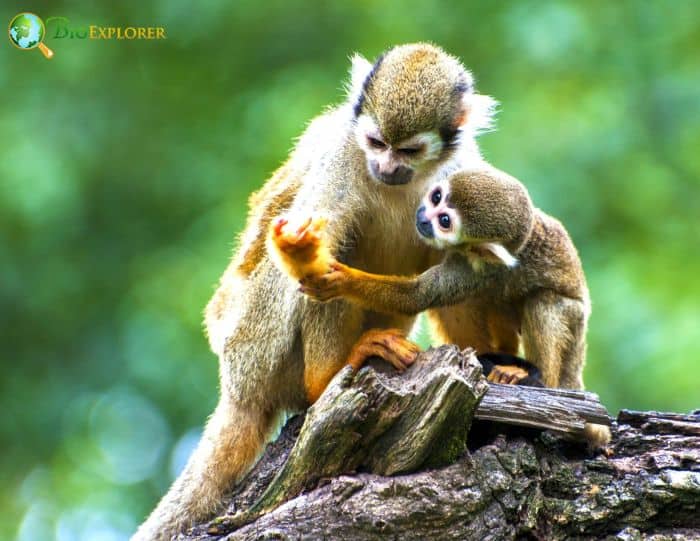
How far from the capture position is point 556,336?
5.64m

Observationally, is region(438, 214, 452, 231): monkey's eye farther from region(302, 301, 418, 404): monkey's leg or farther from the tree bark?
the tree bark

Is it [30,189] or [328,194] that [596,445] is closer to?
[328,194]

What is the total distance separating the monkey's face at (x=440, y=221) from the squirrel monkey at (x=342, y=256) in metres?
0.18

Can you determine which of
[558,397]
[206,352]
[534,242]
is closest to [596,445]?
[558,397]

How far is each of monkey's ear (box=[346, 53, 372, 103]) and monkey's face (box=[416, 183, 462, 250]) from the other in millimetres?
754

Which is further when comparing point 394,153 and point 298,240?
point 394,153

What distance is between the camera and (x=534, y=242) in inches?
229

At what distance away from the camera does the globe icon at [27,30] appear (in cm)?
1100

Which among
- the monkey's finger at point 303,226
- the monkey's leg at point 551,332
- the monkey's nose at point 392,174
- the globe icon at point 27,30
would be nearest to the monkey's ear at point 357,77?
the monkey's nose at point 392,174

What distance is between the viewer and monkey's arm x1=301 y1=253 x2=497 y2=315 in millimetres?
4957

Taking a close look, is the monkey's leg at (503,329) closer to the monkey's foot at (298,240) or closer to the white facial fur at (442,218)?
the white facial fur at (442,218)

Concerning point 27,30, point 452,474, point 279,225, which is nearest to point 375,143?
point 279,225

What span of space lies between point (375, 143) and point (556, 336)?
4.90 feet

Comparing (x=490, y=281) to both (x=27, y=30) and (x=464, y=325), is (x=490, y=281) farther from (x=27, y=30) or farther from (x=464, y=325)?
(x=27, y=30)
